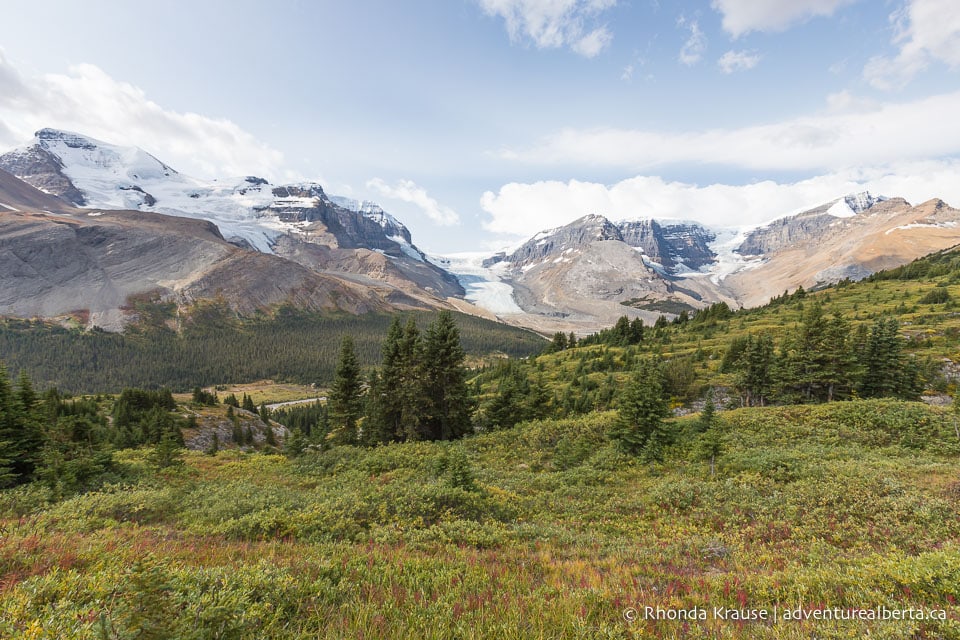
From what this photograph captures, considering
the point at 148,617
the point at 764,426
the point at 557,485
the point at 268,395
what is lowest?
the point at 268,395

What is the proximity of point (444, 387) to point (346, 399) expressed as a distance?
10117mm

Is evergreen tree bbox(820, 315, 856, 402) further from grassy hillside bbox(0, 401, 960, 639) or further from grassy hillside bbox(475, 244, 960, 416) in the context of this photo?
grassy hillside bbox(0, 401, 960, 639)

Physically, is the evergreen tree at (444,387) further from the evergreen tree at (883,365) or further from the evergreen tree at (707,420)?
the evergreen tree at (883,365)

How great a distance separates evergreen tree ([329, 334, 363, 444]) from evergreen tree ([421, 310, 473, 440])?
747cm

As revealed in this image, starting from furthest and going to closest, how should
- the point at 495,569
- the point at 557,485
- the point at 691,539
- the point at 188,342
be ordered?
the point at 188,342
the point at 557,485
the point at 691,539
the point at 495,569

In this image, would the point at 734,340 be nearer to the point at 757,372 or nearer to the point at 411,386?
the point at 757,372

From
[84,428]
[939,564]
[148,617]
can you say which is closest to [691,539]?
[939,564]

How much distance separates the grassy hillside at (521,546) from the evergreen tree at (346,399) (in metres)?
12.2

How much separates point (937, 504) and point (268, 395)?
171 m

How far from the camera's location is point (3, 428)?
17.3 meters

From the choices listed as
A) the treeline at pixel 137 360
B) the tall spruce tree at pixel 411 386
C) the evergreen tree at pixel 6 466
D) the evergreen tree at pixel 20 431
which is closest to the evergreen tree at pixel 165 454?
the evergreen tree at pixel 20 431

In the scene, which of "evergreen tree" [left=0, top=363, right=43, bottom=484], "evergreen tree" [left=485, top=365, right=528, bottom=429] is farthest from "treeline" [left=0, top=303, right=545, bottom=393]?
"evergreen tree" [left=0, top=363, right=43, bottom=484]

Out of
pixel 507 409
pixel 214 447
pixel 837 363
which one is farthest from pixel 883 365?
pixel 214 447

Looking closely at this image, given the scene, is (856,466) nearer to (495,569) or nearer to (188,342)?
(495,569)
